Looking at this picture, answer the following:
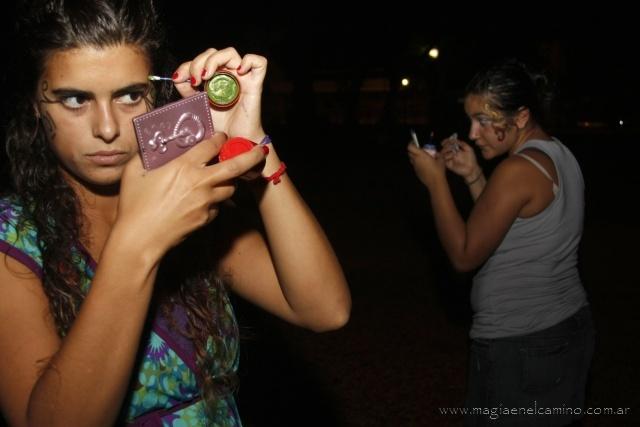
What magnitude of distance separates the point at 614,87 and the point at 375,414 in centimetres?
3415

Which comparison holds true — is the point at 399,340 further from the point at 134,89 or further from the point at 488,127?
the point at 134,89

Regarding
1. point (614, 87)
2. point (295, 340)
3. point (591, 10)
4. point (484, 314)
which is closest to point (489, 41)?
point (591, 10)

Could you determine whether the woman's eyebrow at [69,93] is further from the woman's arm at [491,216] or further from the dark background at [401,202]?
the woman's arm at [491,216]

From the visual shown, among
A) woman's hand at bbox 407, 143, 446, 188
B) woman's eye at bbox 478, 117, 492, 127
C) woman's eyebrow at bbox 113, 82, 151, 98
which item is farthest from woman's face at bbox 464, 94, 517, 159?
woman's eyebrow at bbox 113, 82, 151, 98

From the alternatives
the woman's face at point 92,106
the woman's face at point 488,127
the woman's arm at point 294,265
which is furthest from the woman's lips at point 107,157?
the woman's face at point 488,127

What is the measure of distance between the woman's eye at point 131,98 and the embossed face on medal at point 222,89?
0.20 metres

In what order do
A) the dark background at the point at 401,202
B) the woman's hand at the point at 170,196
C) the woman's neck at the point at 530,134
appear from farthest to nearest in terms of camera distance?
1. the dark background at the point at 401,202
2. the woman's neck at the point at 530,134
3. the woman's hand at the point at 170,196

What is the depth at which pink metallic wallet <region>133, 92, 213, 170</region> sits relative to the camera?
48.8 inches

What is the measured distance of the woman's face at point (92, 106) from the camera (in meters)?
1.45

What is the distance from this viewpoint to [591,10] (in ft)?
81.8

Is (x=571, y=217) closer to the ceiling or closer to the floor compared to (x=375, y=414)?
closer to the ceiling

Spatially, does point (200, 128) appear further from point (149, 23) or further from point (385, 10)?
point (385, 10)

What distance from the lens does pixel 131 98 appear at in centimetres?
153

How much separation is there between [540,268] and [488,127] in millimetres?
767
